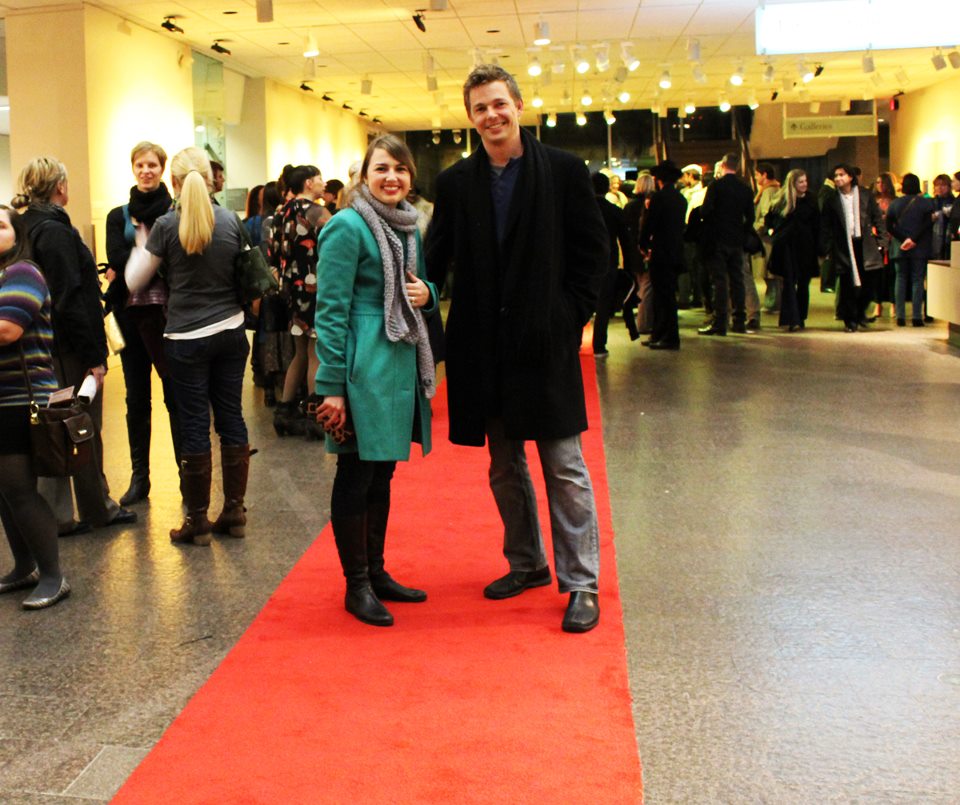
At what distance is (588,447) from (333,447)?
9.69ft

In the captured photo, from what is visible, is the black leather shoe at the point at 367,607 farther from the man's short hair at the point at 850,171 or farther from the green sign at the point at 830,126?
the green sign at the point at 830,126

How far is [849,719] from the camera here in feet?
9.36

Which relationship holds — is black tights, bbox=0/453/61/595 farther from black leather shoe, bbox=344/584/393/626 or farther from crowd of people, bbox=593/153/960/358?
crowd of people, bbox=593/153/960/358

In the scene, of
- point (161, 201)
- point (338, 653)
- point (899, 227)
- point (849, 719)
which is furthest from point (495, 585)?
point (899, 227)

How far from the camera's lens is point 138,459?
528cm

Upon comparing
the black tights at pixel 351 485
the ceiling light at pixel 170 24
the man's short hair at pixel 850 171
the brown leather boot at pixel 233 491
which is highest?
the ceiling light at pixel 170 24

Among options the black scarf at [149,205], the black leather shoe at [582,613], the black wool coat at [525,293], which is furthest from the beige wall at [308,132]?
the black leather shoe at [582,613]

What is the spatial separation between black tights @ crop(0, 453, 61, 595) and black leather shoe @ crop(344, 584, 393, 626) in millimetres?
998

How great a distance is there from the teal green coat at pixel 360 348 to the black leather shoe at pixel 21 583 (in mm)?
1282

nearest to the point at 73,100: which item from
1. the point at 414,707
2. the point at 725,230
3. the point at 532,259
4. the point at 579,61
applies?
the point at 725,230

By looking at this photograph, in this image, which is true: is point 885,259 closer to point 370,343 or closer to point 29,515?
point 370,343

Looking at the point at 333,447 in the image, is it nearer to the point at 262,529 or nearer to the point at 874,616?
the point at 262,529

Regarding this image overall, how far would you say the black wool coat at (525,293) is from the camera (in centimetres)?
339

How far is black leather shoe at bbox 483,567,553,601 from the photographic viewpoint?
3803mm
